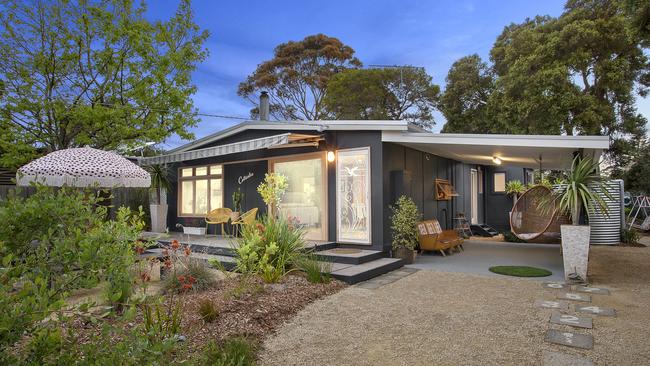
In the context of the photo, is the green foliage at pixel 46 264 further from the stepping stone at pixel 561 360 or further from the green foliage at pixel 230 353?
the stepping stone at pixel 561 360

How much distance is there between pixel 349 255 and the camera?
24.1 feet

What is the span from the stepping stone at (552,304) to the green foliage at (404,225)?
3.13 meters

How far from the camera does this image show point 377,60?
2755cm

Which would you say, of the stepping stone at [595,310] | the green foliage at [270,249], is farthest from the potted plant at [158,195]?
the stepping stone at [595,310]

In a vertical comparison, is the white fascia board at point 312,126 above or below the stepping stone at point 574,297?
above

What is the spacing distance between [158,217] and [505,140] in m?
10.1

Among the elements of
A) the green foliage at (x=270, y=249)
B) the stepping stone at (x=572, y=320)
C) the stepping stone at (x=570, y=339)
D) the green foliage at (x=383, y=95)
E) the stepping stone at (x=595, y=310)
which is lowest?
the stepping stone at (x=595, y=310)

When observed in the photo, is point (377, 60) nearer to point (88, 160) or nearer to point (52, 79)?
point (52, 79)

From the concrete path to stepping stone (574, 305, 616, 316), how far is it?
176cm

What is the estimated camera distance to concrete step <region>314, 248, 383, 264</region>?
7.14 m

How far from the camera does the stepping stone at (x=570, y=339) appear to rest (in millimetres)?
3609

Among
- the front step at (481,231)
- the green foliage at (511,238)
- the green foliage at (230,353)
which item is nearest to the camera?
the green foliage at (230,353)

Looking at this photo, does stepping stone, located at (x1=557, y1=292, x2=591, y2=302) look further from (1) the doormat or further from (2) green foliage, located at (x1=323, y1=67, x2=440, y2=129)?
(2) green foliage, located at (x1=323, y1=67, x2=440, y2=129)

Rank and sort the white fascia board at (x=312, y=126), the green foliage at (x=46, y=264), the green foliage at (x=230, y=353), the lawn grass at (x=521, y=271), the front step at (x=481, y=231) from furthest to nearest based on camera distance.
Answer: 1. the front step at (x=481, y=231)
2. the white fascia board at (x=312, y=126)
3. the lawn grass at (x=521, y=271)
4. the green foliage at (x=230, y=353)
5. the green foliage at (x=46, y=264)
